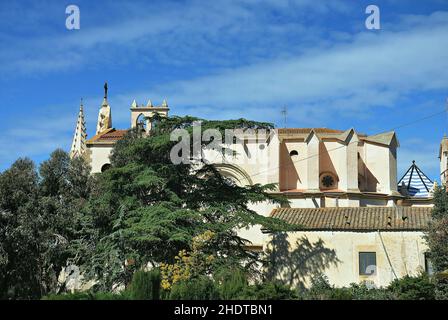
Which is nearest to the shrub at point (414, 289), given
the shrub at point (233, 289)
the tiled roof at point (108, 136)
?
the shrub at point (233, 289)

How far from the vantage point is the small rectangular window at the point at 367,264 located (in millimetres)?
27234

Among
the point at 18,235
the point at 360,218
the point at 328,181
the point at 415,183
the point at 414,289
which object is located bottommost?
the point at 414,289

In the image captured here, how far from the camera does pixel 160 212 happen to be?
85.0 ft

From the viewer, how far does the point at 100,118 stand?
169 feet

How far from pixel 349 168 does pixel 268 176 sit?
5146mm

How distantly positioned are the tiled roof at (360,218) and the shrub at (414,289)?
614cm

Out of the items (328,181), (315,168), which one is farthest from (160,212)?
(328,181)

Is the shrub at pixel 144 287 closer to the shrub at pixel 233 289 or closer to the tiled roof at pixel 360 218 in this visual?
the shrub at pixel 233 289

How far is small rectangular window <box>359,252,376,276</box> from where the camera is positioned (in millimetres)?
27234

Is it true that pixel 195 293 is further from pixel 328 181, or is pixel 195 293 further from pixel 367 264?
pixel 328 181

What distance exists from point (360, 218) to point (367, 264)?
2.43 metres
